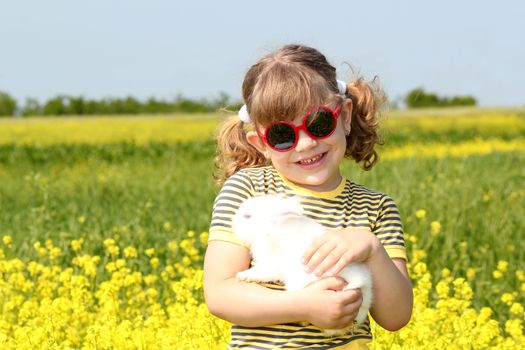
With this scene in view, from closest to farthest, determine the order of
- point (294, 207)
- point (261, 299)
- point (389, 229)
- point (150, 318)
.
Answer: point (294, 207)
point (261, 299)
point (389, 229)
point (150, 318)

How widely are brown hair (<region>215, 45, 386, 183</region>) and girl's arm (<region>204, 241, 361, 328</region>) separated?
0.46 meters

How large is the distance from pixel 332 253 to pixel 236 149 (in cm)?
79

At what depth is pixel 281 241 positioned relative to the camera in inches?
104

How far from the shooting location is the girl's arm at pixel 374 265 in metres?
2.63

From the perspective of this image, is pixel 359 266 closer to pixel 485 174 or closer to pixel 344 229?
pixel 344 229

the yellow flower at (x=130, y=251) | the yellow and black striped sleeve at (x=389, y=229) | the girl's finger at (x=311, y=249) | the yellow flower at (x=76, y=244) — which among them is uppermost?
the girl's finger at (x=311, y=249)

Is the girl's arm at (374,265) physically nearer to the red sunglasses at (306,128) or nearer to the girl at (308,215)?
the girl at (308,215)

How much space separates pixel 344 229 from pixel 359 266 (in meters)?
0.15

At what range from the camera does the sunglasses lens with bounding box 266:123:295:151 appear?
2.90 meters

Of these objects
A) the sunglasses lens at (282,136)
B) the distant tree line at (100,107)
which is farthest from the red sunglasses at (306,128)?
the distant tree line at (100,107)

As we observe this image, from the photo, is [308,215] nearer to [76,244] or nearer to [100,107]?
[76,244]

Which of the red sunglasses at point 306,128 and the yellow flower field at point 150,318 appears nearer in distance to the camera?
the red sunglasses at point 306,128

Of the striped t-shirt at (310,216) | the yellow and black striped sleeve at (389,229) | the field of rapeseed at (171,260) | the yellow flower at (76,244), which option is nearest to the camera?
the striped t-shirt at (310,216)

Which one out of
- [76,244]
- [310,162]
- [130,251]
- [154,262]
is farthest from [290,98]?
[76,244]
